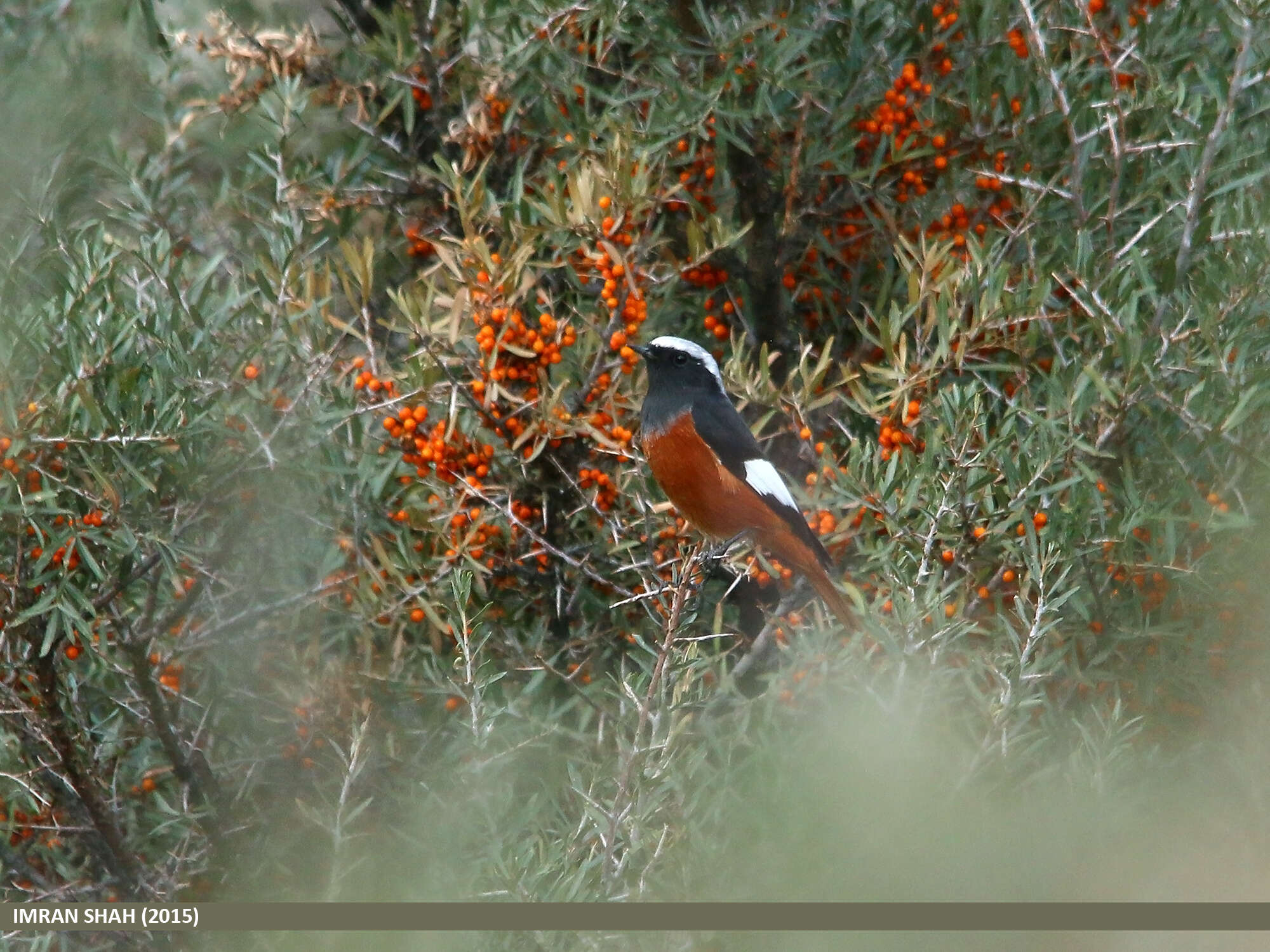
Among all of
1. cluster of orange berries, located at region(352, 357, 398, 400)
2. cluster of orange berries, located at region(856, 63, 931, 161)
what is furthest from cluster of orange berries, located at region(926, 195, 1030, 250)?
cluster of orange berries, located at region(352, 357, 398, 400)

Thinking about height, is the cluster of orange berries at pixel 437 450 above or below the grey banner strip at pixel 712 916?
below

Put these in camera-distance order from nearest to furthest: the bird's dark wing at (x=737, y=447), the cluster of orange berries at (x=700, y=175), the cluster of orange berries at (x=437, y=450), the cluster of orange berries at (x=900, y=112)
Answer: the cluster of orange berries at (x=437, y=450), the cluster of orange berries at (x=900, y=112), the cluster of orange berries at (x=700, y=175), the bird's dark wing at (x=737, y=447)

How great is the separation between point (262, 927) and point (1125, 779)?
0.67 meters

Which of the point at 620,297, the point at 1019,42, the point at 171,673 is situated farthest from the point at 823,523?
the point at 171,673

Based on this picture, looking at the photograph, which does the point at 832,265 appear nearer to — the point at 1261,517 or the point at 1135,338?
the point at 1135,338

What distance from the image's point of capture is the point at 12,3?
2139 mm

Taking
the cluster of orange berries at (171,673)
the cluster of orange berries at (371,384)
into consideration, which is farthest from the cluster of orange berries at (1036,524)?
the cluster of orange berries at (171,673)

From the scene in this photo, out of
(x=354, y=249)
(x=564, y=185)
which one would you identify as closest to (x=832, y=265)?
(x=564, y=185)

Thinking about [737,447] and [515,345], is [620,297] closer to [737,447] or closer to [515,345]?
[515,345]

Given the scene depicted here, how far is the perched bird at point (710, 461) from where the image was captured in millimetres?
2604

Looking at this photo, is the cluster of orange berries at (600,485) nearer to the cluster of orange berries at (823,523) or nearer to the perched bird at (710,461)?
the perched bird at (710,461)

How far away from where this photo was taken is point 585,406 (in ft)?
8.24

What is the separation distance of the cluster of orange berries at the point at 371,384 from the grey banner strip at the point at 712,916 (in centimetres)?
139

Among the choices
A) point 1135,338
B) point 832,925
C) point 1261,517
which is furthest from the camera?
point 1135,338
